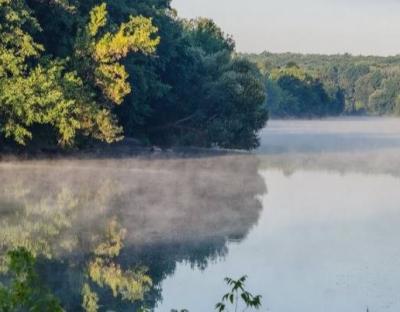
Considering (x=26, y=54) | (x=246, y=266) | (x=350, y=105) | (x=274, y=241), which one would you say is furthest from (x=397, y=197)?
(x=350, y=105)

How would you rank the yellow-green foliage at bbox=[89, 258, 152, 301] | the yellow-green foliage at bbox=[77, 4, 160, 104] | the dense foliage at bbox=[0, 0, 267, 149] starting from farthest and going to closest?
the yellow-green foliage at bbox=[77, 4, 160, 104] → the dense foliage at bbox=[0, 0, 267, 149] → the yellow-green foliage at bbox=[89, 258, 152, 301]

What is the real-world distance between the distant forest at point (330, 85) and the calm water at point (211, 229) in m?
66.8

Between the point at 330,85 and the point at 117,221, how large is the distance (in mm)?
98916

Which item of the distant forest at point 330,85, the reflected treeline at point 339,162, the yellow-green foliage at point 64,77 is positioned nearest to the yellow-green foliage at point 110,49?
the yellow-green foliage at point 64,77

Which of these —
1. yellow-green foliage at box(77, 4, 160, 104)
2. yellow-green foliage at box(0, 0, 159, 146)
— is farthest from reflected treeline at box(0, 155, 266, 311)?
yellow-green foliage at box(77, 4, 160, 104)

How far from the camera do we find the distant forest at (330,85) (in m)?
100

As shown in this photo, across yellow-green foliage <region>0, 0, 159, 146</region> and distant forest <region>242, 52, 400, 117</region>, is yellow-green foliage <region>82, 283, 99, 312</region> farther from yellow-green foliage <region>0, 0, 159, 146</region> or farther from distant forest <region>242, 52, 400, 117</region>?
distant forest <region>242, 52, 400, 117</region>

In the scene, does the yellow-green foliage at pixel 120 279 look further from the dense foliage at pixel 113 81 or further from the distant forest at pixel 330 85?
the distant forest at pixel 330 85

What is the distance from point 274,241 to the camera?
15.3 meters

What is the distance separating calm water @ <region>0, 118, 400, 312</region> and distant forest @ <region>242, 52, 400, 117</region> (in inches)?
2632

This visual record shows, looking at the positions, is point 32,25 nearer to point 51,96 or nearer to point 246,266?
point 51,96

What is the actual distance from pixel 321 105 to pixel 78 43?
264 feet

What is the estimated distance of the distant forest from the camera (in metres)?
100

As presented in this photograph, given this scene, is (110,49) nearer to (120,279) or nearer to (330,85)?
(120,279)
